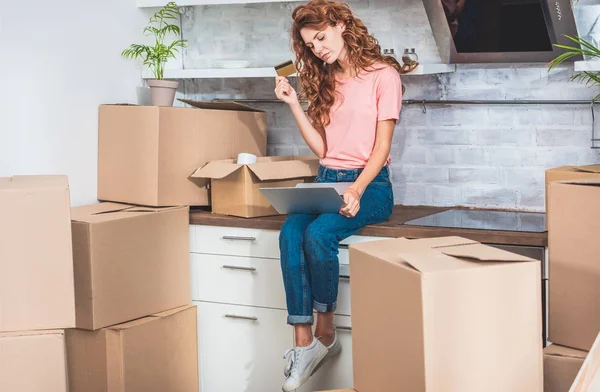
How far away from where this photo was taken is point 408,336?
175 cm

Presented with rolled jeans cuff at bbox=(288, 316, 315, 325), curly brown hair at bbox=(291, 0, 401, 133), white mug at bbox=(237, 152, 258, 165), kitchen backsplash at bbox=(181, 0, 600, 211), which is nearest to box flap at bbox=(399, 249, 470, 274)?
rolled jeans cuff at bbox=(288, 316, 315, 325)

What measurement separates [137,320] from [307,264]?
667 mm

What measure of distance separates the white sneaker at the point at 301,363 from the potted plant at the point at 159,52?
1182 mm

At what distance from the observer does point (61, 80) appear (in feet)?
9.95

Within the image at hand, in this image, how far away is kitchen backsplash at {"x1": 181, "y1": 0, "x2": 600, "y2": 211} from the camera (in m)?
3.05

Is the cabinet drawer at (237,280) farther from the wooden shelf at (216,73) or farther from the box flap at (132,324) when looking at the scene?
the wooden shelf at (216,73)

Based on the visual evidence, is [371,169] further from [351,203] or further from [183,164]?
[183,164]

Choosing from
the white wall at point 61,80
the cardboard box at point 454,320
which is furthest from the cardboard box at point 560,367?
the white wall at point 61,80

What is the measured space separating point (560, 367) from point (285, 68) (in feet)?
4.58

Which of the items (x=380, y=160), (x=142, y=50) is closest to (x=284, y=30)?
(x=142, y=50)

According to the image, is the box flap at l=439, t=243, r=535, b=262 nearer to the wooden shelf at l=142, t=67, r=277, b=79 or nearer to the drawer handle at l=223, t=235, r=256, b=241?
the drawer handle at l=223, t=235, r=256, b=241

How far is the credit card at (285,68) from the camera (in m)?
2.90

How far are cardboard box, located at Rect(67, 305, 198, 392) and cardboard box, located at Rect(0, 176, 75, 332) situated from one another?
0.64 metres

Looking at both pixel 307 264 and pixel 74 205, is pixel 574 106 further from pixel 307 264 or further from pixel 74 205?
pixel 74 205
